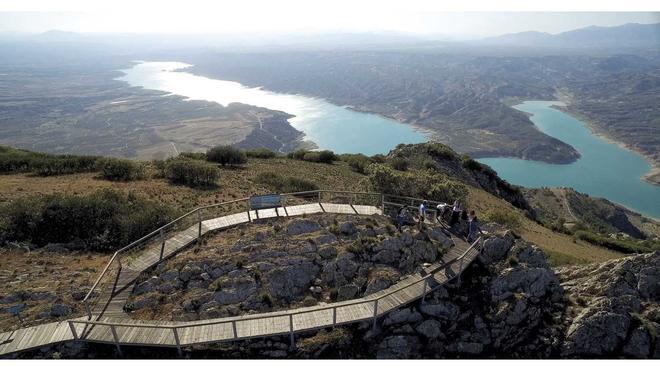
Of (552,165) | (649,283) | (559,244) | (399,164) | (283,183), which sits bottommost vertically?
(552,165)

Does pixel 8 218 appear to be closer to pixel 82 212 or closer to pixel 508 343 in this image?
pixel 82 212

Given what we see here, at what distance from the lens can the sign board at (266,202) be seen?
17062 millimetres

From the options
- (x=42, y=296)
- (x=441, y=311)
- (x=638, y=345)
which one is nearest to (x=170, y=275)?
(x=42, y=296)

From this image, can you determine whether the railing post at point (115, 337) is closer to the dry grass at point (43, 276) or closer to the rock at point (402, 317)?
the dry grass at point (43, 276)

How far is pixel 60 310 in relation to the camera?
11492mm

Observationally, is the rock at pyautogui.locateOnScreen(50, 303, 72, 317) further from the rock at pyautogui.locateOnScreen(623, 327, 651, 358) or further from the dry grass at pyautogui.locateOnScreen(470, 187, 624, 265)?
the dry grass at pyautogui.locateOnScreen(470, 187, 624, 265)

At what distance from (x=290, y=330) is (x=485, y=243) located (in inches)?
315

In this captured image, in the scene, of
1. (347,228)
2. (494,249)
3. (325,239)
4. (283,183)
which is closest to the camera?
(494,249)

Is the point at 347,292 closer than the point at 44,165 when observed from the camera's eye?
Yes

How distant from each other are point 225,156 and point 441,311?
25.7 metres

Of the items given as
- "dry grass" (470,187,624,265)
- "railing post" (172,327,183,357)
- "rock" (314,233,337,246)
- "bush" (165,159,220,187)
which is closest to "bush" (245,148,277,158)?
"bush" (165,159,220,187)

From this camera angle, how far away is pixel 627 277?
13.0 m

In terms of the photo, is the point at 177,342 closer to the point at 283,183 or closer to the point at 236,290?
the point at 236,290

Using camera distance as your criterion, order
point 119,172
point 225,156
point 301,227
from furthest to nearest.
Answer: point 225,156 → point 119,172 → point 301,227
